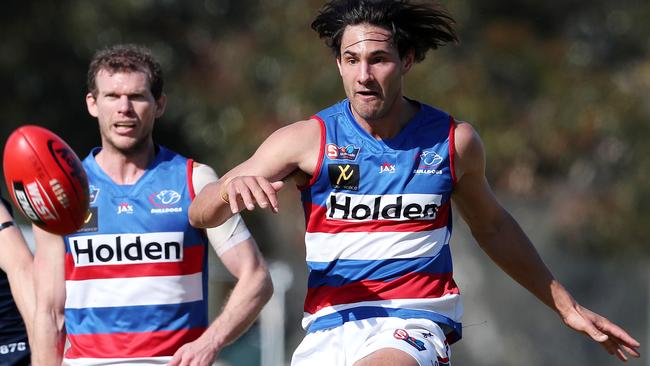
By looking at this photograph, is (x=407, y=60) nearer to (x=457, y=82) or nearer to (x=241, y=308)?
(x=241, y=308)

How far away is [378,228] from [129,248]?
4.49ft

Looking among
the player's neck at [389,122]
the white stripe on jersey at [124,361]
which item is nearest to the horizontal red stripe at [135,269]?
the white stripe on jersey at [124,361]

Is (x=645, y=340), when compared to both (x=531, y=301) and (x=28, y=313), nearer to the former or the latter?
(x=531, y=301)

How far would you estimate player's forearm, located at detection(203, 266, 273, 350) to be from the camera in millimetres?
5664

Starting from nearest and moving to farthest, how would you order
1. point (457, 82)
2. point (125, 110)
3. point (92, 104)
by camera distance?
1. point (125, 110)
2. point (92, 104)
3. point (457, 82)

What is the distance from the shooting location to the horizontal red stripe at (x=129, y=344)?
5.97 metres

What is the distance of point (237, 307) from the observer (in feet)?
19.0

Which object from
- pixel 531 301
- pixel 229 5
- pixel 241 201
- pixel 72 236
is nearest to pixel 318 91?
pixel 229 5

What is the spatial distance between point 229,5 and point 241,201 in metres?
15.4

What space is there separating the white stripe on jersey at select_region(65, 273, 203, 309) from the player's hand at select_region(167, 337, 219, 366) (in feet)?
1.66

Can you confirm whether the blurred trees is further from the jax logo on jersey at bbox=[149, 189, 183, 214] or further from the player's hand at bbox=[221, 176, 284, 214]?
the player's hand at bbox=[221, 176, 284, 214]

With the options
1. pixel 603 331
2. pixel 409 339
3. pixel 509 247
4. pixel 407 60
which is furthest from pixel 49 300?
pixel 603 331

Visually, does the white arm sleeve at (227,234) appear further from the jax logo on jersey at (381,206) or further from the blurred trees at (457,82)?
the blurred trees at (457,82)

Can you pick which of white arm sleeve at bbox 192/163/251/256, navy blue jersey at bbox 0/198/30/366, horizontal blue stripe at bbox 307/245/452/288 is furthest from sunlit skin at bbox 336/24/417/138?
navy blue jersey at bbox 0/198/30/366
